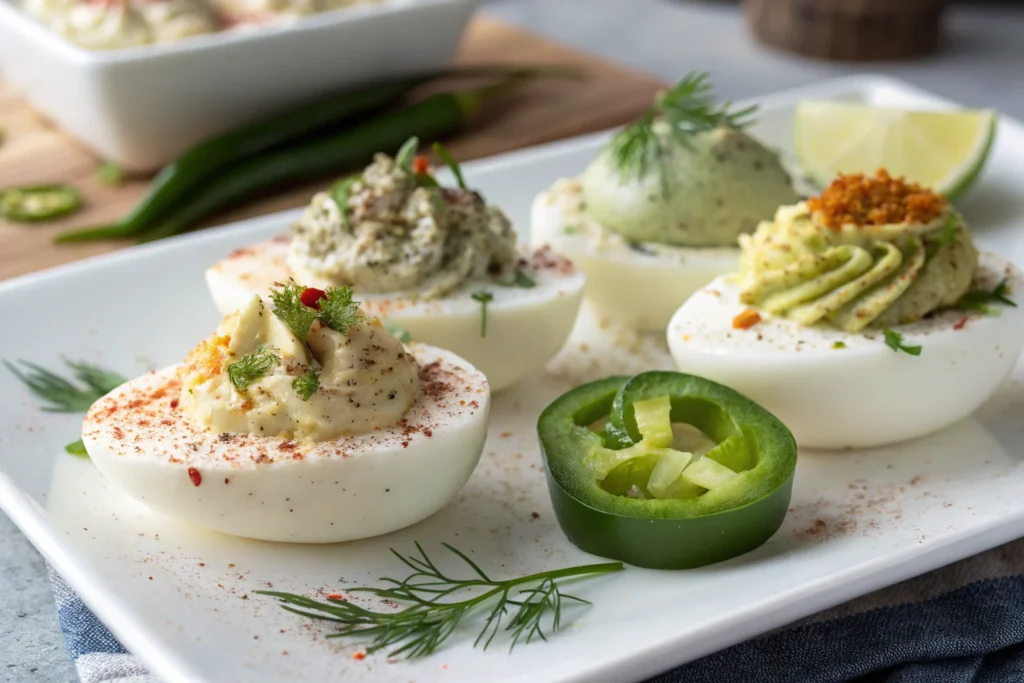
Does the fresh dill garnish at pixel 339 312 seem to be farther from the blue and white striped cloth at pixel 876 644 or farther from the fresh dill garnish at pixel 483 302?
the blue and white striped cloth at pixel 876 644

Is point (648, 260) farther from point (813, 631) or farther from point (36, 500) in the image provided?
point (36, 500)

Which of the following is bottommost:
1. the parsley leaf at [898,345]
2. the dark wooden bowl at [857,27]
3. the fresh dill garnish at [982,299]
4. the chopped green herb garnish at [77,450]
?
the dark wooden bowl at [857,27]

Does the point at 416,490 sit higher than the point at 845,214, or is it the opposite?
the point at 845,214

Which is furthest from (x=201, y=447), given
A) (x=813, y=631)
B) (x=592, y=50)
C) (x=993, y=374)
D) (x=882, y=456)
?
(x=592, y=50)

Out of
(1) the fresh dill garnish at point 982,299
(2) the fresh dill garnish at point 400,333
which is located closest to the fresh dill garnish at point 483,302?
(2) the fresh dill garnish at point 400,333

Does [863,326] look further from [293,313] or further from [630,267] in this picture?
[293,313]

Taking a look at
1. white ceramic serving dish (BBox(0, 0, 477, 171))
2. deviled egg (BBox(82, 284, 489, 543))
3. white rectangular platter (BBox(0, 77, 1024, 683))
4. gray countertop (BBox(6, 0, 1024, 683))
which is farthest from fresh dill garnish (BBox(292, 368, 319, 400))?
gray countertop (BBox(6, 0, 1024, 683))

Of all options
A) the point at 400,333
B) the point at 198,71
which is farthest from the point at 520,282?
the point at 198,71
